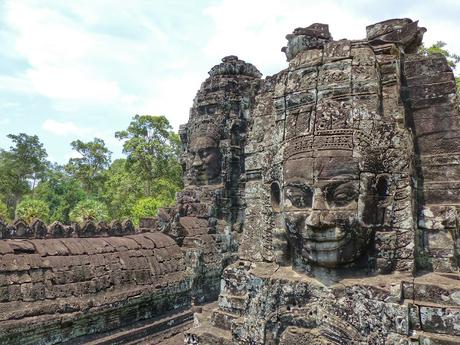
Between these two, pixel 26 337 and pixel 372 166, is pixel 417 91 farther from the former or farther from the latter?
pixel 26 337

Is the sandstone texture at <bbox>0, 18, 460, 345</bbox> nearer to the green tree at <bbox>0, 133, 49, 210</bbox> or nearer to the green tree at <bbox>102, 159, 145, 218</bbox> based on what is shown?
the green tree at <bbox>102, 159, 145, 218</bbox>

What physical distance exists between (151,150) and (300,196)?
2199cm

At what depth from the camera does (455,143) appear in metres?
3.68

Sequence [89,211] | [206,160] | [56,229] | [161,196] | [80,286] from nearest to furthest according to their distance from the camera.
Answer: [80,286], [56,229], [206,160], [89,211], [161,196]

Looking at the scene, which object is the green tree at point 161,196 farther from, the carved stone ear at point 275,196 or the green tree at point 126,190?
the carved stone ear at point 275,196

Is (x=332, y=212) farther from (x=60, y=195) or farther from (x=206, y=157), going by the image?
(x=60, y=195)

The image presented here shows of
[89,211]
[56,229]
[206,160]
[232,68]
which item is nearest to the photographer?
[56,229]

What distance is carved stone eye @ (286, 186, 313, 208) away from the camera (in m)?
3.62

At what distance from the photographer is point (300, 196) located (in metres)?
3.67

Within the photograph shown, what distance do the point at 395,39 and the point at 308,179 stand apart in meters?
1.96

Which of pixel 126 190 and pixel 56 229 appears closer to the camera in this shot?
pixel 56 229

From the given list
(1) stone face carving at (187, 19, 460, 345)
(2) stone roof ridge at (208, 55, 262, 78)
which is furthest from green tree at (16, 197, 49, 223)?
(1) stone face carving at (187, 19, 460, 345)

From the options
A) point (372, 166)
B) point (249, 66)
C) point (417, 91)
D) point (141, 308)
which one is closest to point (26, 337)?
point (141, 308)

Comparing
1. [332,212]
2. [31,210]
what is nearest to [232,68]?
[332,212]
